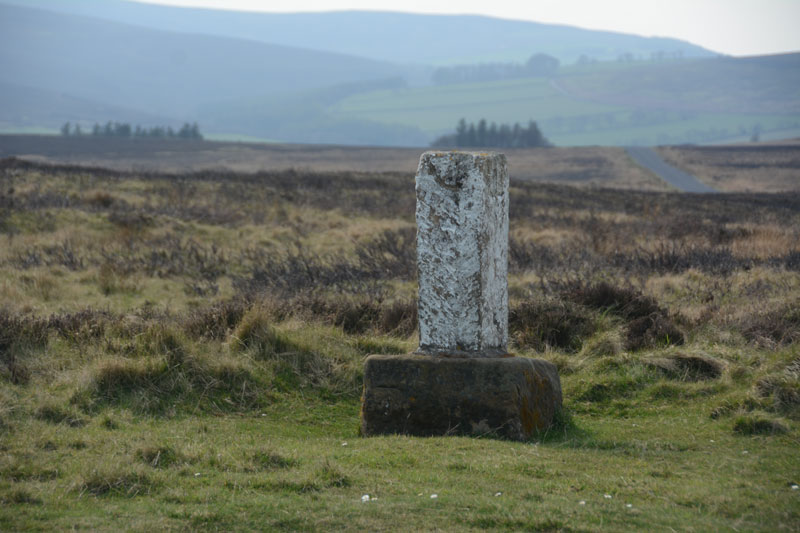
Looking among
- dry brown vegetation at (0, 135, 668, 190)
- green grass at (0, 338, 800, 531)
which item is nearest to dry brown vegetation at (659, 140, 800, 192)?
dry brown vegetation at (0, 135, 668, 190)

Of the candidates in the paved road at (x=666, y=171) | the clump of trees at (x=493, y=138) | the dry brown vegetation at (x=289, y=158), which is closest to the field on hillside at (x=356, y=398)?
the paved road at (x=666, y=171)

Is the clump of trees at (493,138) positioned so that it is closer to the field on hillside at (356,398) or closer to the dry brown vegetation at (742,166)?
the dry brown vegetation at (742,166)

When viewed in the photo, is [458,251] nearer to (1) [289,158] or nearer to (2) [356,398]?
(2) [356,398]

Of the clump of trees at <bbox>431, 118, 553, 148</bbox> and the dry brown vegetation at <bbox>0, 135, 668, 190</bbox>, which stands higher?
the clump of trees at <bbox>431, 118, 553, 148</bbox>

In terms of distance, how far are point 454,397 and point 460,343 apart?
0.58m

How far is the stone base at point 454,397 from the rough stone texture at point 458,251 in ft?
1.12

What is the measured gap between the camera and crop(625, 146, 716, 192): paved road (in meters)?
57.6

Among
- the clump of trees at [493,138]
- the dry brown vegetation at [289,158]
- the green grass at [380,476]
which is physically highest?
the clump of trees at [493,138]

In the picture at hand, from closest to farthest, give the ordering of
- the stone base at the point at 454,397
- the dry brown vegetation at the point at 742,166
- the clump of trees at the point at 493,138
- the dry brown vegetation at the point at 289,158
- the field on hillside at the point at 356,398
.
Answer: the field on hillside at the point at 356,398 < the stone base at the point at 454,397 < the dry brown vegetation at the point at 742,166 < the dry brown vegetation at the point at 289,158 < the clump of trees at the point at 493,138

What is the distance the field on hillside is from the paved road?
45.6 metres

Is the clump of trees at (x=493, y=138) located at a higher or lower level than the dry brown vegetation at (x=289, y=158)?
higher

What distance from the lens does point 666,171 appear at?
7212 centimetres

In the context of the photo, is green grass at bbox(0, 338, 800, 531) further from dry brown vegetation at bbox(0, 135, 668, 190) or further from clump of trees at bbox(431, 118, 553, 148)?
clump of trees at bbox(431, 118, 553, 148)

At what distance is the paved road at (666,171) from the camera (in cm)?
5762
